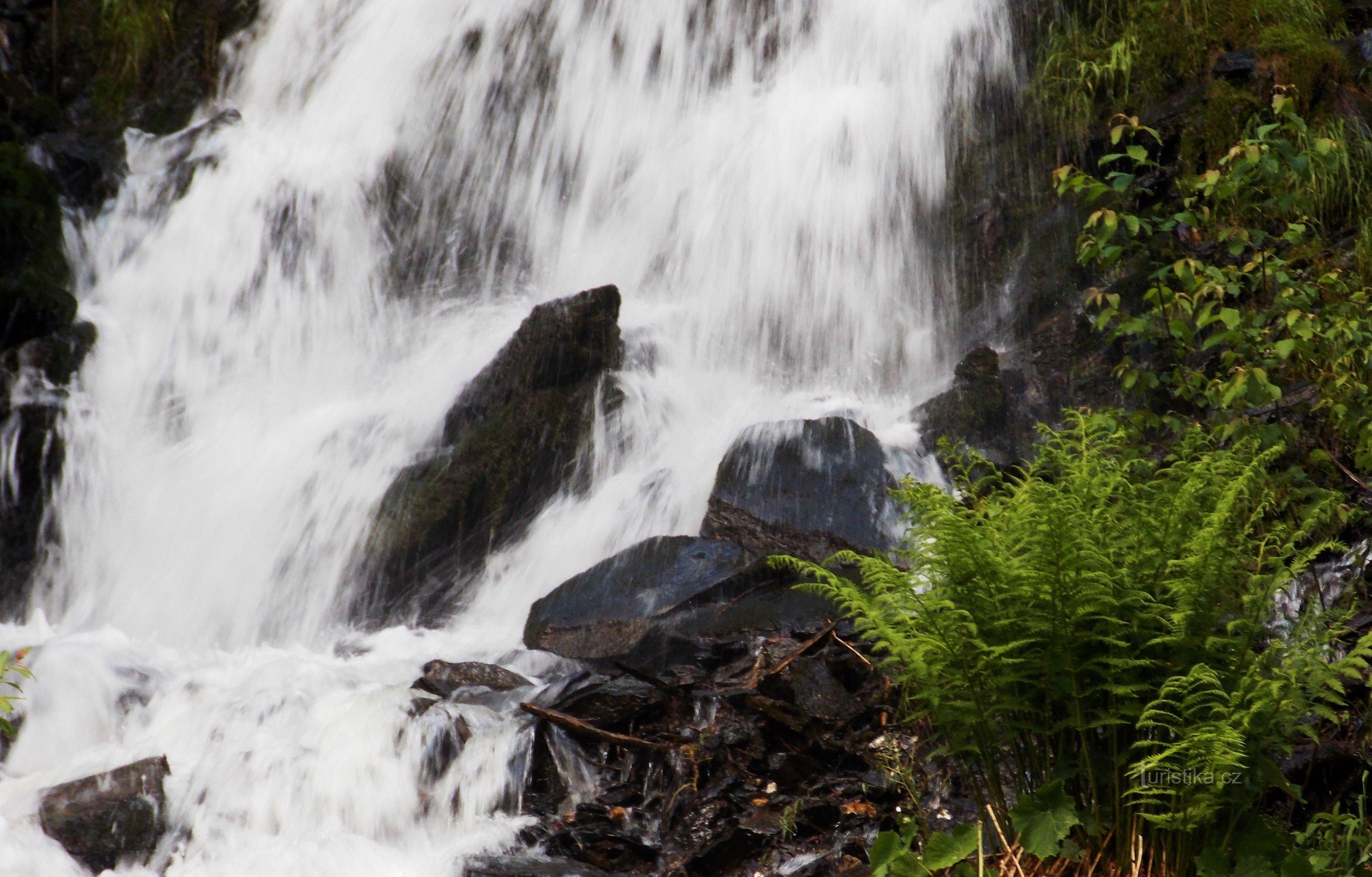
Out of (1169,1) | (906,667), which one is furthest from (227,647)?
(1169,1)

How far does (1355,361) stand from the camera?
16.3 feet

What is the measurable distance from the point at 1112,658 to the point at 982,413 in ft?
15.3

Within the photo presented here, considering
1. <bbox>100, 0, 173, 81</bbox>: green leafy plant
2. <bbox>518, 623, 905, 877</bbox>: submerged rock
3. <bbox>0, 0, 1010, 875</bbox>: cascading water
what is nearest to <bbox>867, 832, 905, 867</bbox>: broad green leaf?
<bbox>518, 623, 905, 877</bbox>: submerged rock

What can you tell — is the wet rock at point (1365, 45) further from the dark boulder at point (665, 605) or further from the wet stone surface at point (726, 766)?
the wet stone surface at point (726, 766)

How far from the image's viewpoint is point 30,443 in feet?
28.7

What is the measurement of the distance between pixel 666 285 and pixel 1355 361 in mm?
5642

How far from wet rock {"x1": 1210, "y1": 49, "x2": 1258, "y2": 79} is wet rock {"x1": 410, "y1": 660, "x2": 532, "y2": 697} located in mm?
6267

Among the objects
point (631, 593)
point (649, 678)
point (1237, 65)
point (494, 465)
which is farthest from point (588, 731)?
point (1237, 65)

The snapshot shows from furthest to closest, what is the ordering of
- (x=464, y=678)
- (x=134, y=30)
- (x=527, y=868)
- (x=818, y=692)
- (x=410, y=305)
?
(x=134, y=30), (x=410, y=305), (x=464, y=678), (x=818, y=692), (x=527, y=868)

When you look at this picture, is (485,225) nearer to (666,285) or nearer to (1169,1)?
(666,285)

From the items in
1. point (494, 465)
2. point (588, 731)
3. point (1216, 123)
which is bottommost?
point (588, 731)

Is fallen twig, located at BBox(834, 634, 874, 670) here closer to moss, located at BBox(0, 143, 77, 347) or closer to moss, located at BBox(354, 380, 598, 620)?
moss, located at BBox(354, 380, 598, 620)

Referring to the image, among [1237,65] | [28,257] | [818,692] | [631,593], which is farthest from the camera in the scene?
[28,257]

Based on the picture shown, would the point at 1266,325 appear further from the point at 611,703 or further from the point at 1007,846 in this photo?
the point at 611,703
